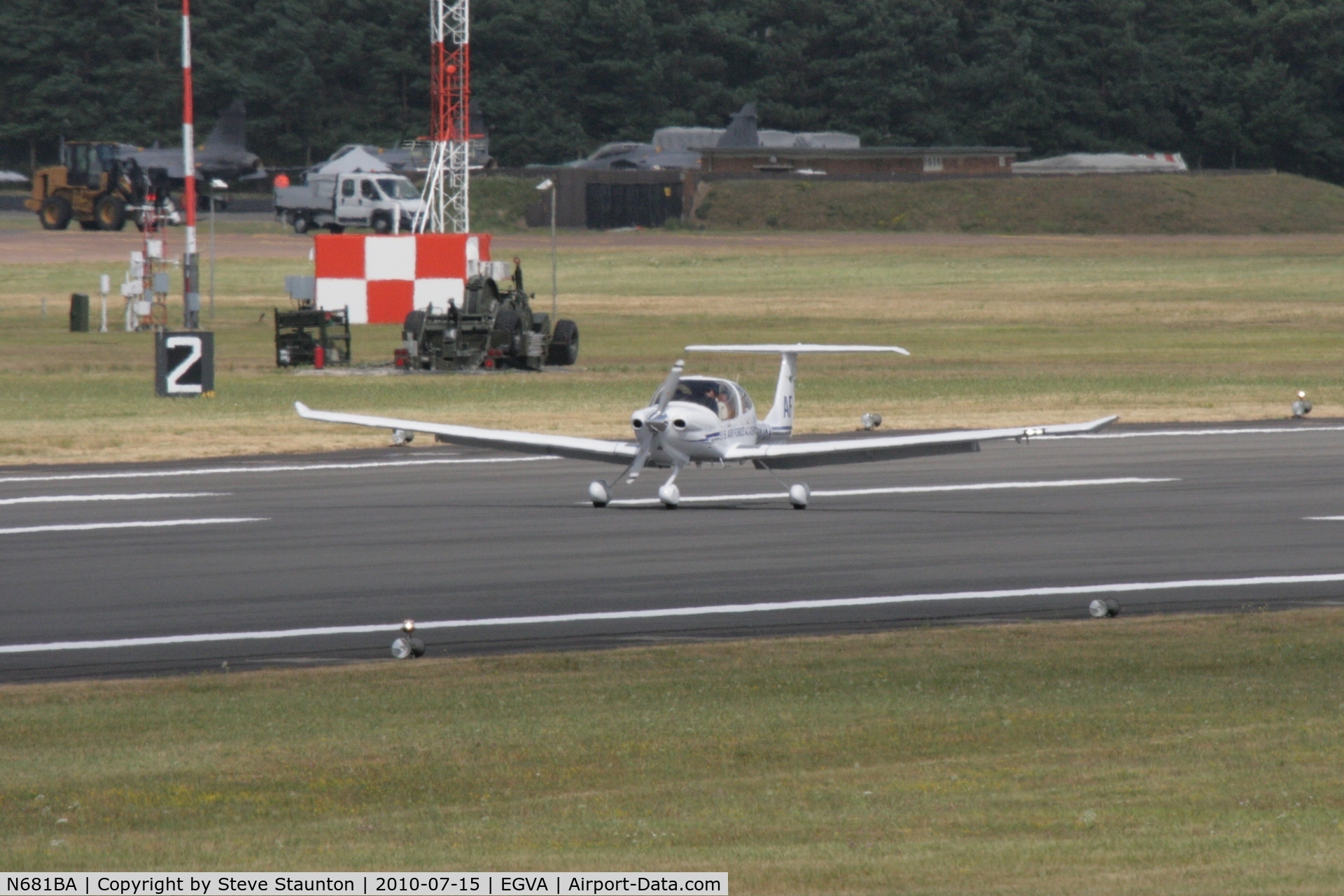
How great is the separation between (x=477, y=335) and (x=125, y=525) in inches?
693

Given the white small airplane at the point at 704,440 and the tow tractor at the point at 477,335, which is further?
the tow tractor at the point at 477,335

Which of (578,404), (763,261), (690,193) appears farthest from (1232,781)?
(690,193)

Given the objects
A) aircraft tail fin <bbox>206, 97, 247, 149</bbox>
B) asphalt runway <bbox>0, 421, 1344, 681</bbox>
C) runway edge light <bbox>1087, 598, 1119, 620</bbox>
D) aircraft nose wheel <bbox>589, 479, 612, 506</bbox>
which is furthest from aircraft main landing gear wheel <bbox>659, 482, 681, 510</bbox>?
aircraft tail fin <bbox>206, 97, 247, 149</bbox>

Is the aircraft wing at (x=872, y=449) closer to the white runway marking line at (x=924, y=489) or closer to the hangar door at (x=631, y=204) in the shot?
the white runway marking line at (x=924, y=489)

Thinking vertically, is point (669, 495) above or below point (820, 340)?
below

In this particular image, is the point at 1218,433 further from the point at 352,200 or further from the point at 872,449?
the point at 352,200

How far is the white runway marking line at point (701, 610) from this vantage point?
14.9 meters

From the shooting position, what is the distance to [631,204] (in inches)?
3615

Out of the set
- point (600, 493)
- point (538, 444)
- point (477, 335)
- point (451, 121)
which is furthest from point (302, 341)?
A: point (451, 121)

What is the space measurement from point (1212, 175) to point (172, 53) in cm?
6210

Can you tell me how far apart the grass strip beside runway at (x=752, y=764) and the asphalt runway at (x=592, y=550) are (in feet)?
4.30

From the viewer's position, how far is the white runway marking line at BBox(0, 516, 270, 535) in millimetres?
20391

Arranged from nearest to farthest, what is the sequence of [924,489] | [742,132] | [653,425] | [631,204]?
[653,425] → [924,489] → [631,204] → [742,132]

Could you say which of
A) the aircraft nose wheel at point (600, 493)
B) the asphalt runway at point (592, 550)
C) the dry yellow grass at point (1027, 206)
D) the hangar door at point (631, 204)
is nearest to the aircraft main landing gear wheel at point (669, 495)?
the asphalt runway at point (592, 550)
